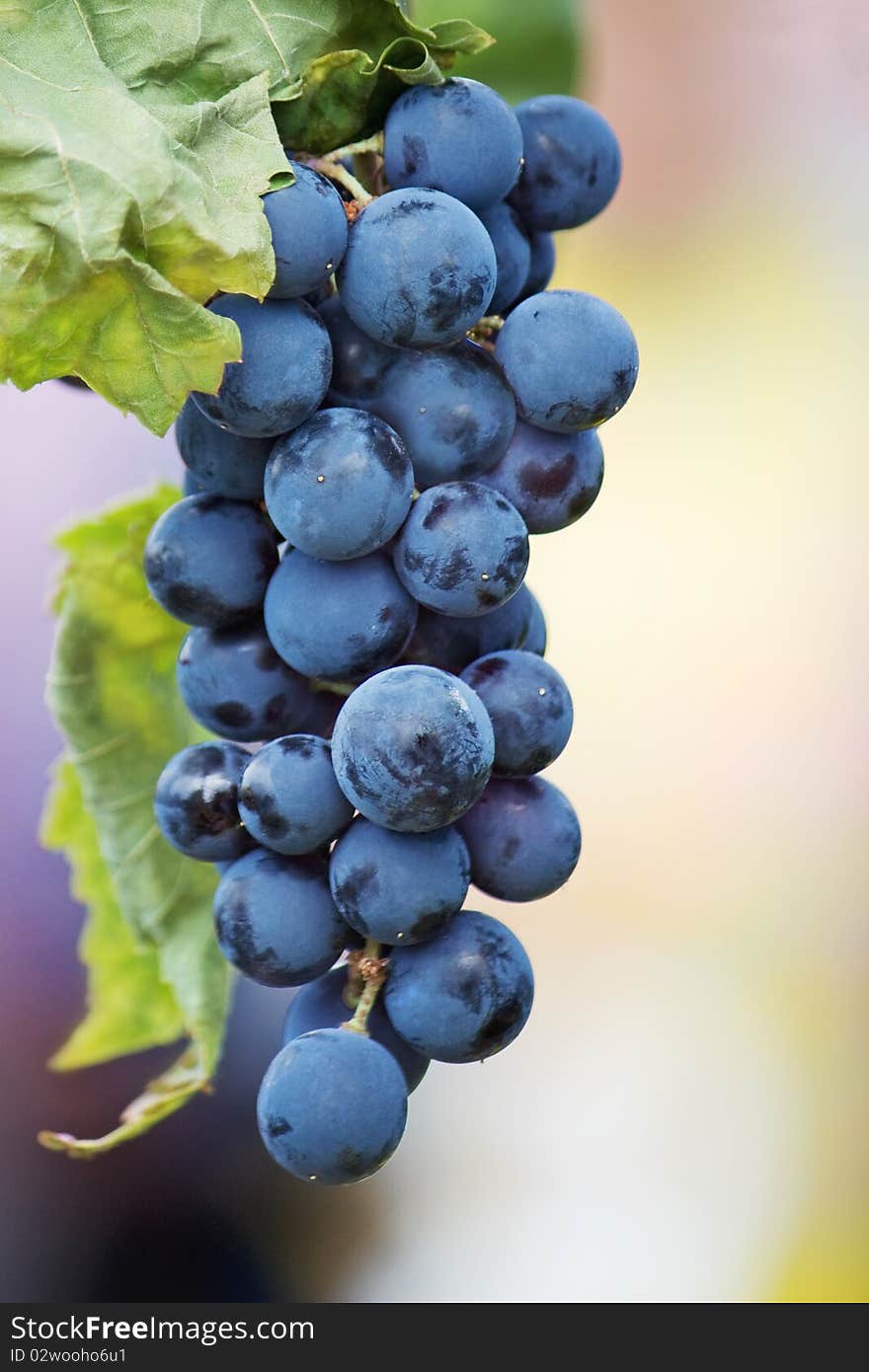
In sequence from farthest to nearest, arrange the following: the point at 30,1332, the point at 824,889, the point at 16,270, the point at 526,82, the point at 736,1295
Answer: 1. the point at 824,889
2. the point at 736,1295
3. the point at 30,1332
4. the point at 526,82
5. the point at 16,270

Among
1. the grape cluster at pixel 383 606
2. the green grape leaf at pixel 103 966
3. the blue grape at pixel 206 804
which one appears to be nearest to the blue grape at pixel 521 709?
the grape cluster at pixel 383 606

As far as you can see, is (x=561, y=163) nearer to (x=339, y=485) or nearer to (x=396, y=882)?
(x=339, y=485)

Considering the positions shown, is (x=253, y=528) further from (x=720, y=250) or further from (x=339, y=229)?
(x=720, y=250)

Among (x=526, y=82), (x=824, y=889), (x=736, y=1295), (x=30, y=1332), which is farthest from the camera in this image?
(x=824, y=889)

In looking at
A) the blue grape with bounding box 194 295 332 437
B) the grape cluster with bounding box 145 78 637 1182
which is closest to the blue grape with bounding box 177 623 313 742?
the grape cluster with bounding box 145 78 637 1182

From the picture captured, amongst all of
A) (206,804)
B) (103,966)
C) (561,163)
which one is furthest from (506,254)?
(103,966)

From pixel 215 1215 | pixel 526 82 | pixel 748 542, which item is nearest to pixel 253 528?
pixel 526 82

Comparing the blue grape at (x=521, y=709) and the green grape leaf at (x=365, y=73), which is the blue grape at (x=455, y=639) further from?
the green grape leaf at (x=365, y=73)
